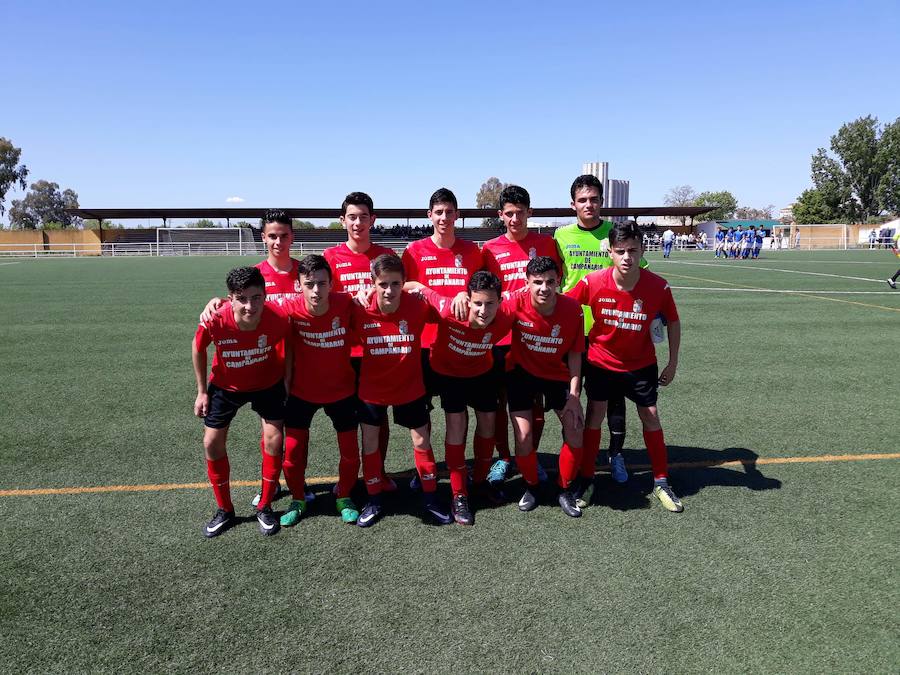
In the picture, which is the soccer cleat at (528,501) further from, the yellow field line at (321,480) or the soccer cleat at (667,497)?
the yellow field line at (321,480)

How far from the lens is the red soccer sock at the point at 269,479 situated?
12.0 feet

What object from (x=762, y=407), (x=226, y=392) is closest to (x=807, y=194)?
(x=762, y=407)

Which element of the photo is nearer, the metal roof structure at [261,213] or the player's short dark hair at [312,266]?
the player's short dark hair at [312,266]

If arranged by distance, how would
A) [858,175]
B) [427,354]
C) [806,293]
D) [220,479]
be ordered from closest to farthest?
[220,479], [427,354], [806,293], [858,175]

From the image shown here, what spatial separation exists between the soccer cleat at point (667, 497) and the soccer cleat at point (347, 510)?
193cm

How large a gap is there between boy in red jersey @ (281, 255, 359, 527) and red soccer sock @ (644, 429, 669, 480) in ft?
6.42

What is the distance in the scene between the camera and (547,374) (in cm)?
396

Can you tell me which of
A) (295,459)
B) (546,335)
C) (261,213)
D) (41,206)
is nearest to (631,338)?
(546,335)

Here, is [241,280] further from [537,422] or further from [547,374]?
[537,422]

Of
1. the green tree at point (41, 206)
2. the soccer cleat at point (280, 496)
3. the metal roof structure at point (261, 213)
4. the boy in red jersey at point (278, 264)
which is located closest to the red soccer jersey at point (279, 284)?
the boy in red jersey at point (278, 264)

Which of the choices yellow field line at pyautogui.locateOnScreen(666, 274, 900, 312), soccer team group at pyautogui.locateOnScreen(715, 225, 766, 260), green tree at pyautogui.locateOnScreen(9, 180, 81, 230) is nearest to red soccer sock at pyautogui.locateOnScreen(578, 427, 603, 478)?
yellow field line at pyautogui.locateOnScreen(666, 274, 900, 312)

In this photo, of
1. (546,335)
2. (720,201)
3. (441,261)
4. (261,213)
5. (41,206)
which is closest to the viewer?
(546,335)

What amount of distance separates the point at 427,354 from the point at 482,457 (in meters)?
0.80

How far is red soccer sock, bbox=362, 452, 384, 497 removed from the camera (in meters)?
3.79
